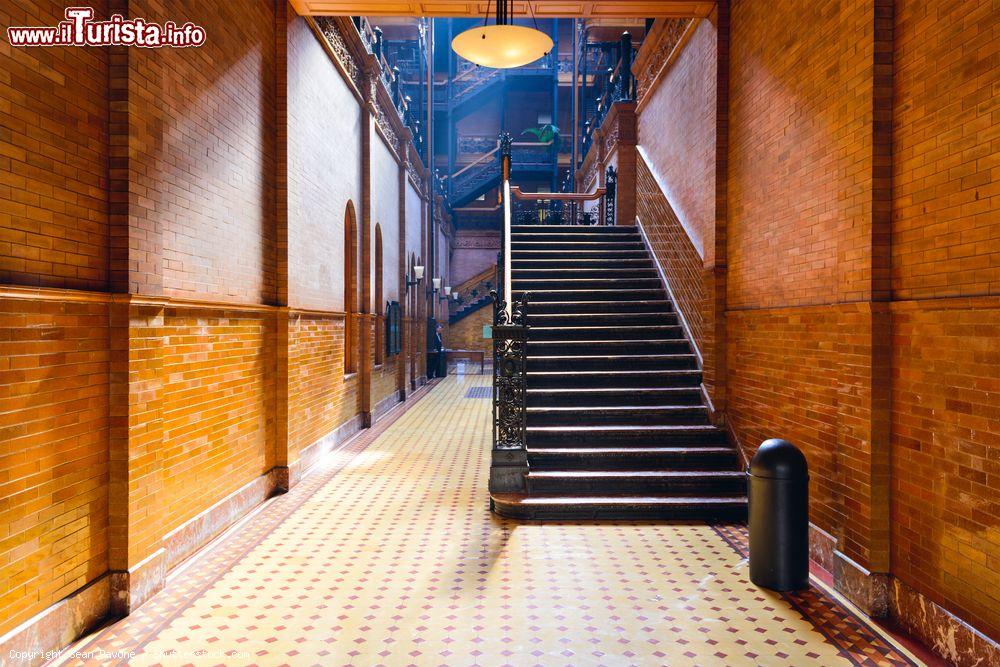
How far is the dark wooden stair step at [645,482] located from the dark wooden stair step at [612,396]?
111 cm

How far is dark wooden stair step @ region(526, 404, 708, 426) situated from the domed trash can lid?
2.40 metres

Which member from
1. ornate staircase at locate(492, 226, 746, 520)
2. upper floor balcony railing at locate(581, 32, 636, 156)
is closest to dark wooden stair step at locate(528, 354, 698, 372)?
ornate staircase at locate(492, 226, 746, 520)

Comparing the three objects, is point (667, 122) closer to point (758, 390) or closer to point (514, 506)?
point (758, 390)

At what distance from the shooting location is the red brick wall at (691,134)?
663cm

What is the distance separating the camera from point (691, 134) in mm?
7559

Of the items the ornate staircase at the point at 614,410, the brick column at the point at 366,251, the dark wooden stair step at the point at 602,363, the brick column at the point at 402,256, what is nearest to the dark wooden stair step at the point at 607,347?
the ornate staircase at the point at 614,410

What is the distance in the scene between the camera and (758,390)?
5.61 metres

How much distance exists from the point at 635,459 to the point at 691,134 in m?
4.12

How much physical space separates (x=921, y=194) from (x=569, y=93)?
2630 cm

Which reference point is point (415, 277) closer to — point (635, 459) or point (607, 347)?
point (607, 347)

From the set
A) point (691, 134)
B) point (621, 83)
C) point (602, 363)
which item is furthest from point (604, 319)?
point (621, 83)

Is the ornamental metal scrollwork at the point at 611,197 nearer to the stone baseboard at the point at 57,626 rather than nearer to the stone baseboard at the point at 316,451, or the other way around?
the stone baseboard at the point at 316,451

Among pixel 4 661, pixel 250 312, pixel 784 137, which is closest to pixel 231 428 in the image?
pixel 250 312

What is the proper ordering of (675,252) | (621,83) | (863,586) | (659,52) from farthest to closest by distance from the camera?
(621,83)
(659,52)
(675,252)
(863,586)
